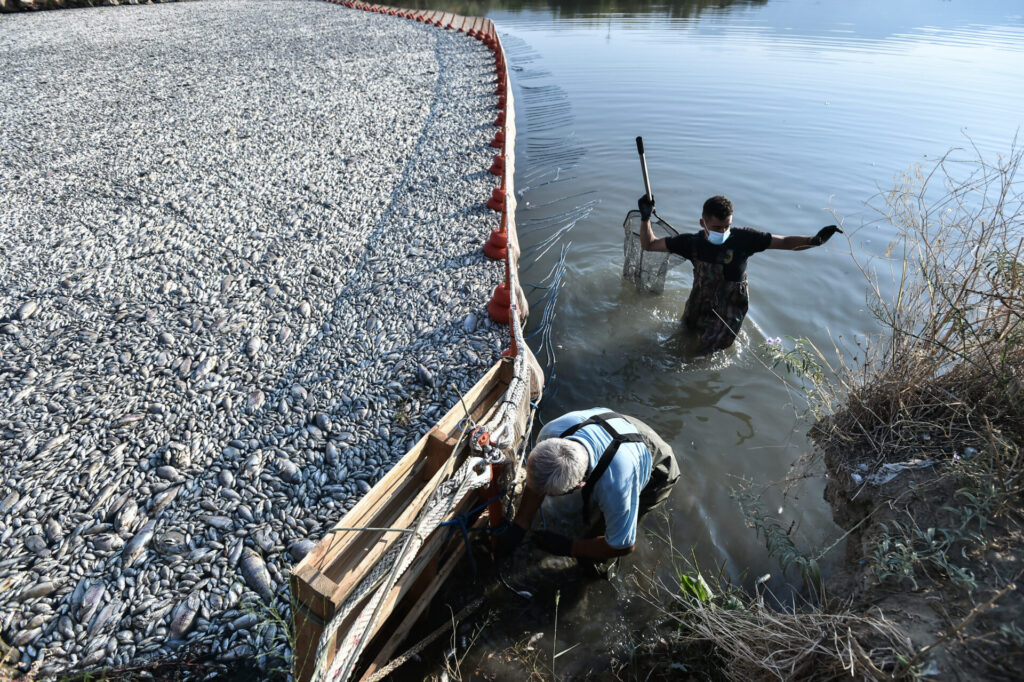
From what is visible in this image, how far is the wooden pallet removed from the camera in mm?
2602

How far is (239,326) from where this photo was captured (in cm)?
500

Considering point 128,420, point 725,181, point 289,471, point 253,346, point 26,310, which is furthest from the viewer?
point 725,181

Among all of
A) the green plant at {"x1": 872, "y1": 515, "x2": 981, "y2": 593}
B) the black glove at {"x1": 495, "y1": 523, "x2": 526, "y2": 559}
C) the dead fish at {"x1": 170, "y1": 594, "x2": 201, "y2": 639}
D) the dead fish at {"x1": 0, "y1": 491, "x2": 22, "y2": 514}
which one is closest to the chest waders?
the black glove at {"x1": 495, "y1": 523, "x2": 526, "y2": 559}

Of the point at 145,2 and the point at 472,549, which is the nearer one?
the point at 472,549

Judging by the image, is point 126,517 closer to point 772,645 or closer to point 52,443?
point 52,443

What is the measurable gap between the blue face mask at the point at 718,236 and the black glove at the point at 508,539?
335cm

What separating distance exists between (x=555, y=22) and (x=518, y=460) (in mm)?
25889

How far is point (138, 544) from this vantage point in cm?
327

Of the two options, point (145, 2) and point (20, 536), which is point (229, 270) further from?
point (145, 2)

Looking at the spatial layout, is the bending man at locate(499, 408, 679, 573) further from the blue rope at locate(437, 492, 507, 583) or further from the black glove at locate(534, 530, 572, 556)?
the blue rope at locate(437, 492, 507, 583)

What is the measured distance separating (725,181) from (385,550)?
9.75m

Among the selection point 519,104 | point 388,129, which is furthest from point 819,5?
point 388,129

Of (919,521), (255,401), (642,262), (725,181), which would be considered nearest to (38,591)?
(255,401)

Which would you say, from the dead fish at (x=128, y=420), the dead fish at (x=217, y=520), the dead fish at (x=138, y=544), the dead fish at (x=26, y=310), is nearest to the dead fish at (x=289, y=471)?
the dead fish at (x=217, y=520)
